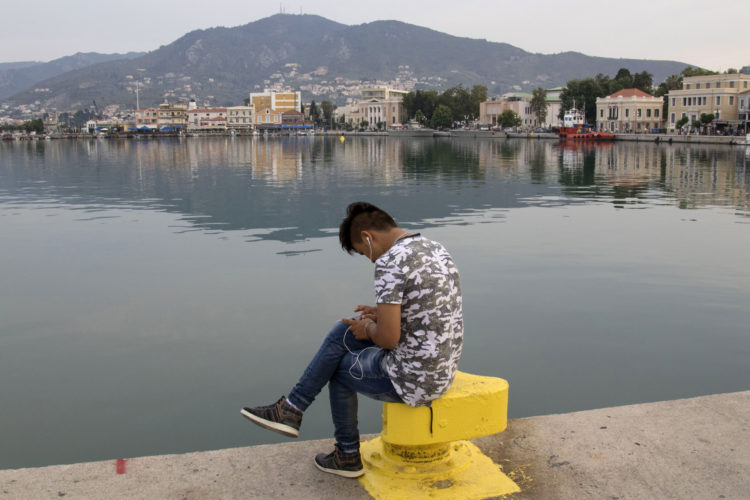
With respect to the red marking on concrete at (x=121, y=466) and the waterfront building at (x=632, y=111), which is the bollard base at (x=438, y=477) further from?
the waterfront building at (x=632, y=111)

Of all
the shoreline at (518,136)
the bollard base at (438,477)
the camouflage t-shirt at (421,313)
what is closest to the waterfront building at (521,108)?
the shoreline at (518,136)

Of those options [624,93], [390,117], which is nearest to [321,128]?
[390,117]

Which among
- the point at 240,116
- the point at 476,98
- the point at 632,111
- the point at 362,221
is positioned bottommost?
the point at 362,221

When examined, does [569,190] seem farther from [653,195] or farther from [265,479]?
[265,479]

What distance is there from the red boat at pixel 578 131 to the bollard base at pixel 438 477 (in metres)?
87.3

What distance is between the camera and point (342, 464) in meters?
3.37

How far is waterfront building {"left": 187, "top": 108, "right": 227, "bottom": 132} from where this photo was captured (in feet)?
547

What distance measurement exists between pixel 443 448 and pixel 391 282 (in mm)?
992

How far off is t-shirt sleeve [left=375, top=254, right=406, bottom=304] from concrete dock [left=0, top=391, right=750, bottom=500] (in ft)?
3.23

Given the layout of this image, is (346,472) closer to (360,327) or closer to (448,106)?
(360,327)

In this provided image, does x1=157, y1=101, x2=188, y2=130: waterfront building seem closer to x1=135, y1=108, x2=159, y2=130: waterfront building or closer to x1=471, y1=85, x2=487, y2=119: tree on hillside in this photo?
x1=135, y1=108, x2=159, y2=130: waterfront building

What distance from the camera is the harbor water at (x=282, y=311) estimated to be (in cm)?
555

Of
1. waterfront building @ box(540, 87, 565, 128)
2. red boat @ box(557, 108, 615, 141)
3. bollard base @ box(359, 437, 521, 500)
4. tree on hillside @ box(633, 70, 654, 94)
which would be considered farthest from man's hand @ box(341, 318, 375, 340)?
waterfront building @ box(540, 87, 565, 128)

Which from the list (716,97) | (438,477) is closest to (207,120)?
(716,97)
